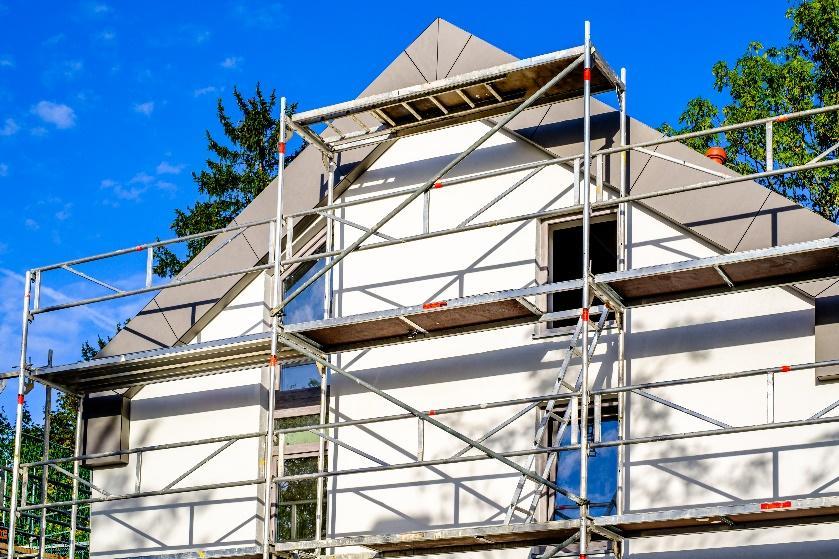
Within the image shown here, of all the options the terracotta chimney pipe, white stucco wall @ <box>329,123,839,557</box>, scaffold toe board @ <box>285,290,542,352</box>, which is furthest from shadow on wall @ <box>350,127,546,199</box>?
scaffold toe board @ <box>285,290,542,352</box>

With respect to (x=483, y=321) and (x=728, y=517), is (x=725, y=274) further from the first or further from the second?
(x=483, y=321)

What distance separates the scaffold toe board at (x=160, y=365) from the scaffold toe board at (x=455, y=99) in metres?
2.48

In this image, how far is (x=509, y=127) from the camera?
571 inches

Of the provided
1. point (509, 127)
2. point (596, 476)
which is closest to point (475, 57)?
point (509, 127)

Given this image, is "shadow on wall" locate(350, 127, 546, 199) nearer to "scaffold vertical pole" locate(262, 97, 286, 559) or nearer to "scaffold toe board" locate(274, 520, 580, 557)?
"scaffold vertical pole" locate(262, 97, 286, 559)

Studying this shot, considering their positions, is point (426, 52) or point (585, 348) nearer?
point (585, 348)

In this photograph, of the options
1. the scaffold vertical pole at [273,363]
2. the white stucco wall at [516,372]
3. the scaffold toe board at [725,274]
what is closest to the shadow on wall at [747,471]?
the white stucco wall at [516,372]

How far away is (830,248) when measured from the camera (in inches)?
453

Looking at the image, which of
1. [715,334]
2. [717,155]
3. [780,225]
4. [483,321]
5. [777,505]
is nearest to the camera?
[777,505]

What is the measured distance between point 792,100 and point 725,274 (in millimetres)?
12387

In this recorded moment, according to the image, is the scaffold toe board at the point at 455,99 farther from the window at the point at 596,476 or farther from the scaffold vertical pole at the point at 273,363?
the window at the point at 596,476

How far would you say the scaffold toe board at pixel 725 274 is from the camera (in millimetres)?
11570

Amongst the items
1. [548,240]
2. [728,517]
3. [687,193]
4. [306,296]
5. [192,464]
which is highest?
[687,193]

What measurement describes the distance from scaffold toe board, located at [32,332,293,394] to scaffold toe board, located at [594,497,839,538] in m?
4.35
